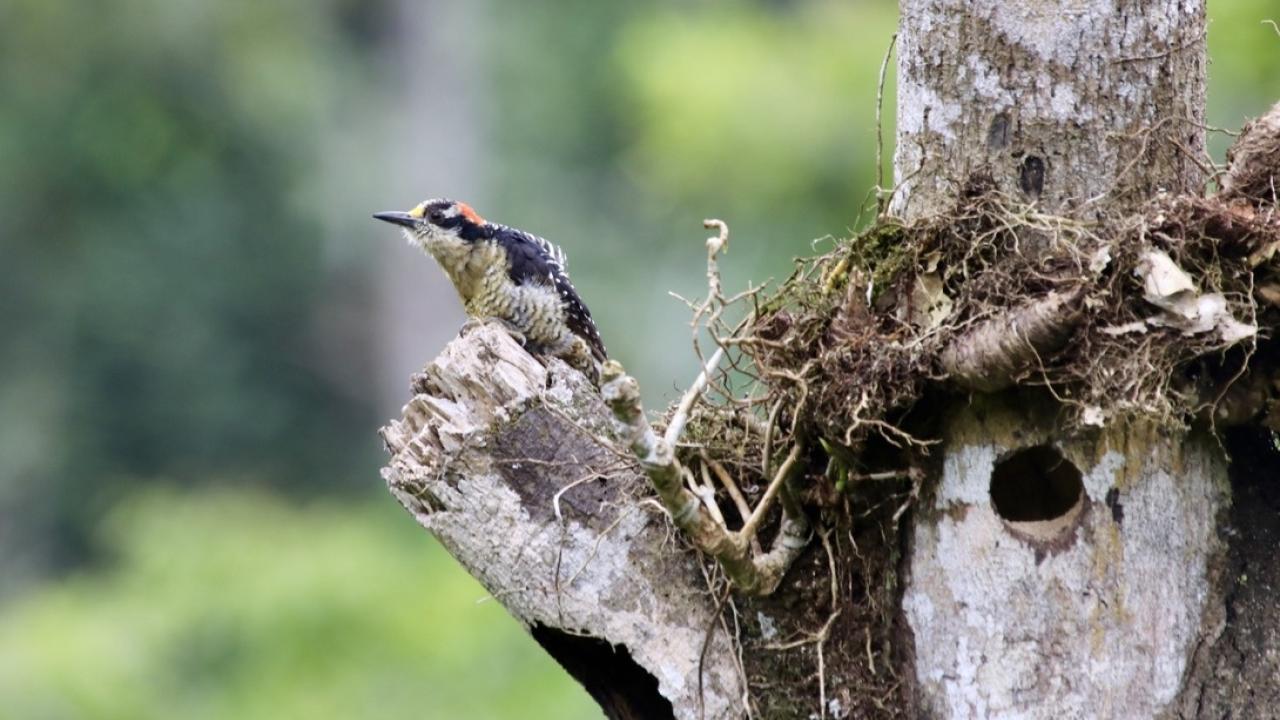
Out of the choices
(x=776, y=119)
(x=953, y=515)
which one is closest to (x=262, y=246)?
(x=776, y=119)

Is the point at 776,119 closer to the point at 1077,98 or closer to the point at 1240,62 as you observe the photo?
the point at 1240,62

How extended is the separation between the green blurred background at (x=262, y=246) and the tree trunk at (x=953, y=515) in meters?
13.6

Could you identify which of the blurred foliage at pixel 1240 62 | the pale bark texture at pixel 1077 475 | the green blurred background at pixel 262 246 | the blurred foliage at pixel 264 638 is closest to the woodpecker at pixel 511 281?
the pale bark texture at pixel 1077 475

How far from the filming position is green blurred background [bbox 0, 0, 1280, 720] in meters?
21.7

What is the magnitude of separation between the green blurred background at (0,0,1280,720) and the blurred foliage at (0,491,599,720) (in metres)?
0.14

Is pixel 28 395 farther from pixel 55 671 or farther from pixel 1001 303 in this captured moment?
pixel 1001 303

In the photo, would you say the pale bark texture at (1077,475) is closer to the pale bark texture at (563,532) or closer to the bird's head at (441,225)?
the pale bark texture at (563,532)

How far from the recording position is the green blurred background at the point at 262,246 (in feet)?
71.1

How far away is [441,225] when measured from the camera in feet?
20.9

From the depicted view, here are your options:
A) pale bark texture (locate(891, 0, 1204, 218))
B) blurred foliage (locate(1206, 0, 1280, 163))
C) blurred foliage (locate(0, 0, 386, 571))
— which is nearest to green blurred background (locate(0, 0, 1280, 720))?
blurred foliage (locate(0, 0, 386, 571))

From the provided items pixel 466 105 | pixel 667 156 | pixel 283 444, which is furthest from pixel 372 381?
pixel 667 156

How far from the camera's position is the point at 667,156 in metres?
13.3

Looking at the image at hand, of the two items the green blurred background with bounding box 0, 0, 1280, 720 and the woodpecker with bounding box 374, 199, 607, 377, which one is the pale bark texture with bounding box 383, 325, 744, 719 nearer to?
the woodpecker with bounding box 374, 199, 607, 377

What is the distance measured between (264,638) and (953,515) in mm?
13778
